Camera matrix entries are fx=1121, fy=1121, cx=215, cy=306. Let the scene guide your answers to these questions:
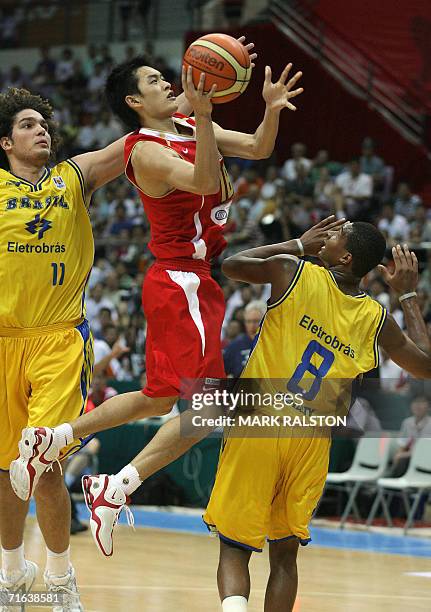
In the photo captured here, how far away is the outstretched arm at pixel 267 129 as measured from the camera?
6.14m

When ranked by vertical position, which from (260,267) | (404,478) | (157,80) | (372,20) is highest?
(157,80)

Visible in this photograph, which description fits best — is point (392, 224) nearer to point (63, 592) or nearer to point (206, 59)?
point (63, 592)

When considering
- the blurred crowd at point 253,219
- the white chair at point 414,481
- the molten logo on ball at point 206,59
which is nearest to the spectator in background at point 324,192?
the blurred crowd at point 253,219

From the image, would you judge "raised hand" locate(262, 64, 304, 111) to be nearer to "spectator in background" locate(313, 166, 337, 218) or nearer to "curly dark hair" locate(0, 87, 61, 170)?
"curly dark hair" locate(0, 87, 61, 170)

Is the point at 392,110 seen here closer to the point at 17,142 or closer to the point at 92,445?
the point at 92,445

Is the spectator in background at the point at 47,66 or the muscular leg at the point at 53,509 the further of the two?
the spectator in background at the point at 47,66

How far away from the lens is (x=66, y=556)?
22.7ft

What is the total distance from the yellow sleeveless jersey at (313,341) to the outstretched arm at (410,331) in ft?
0.34

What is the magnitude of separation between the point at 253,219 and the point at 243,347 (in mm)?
7623

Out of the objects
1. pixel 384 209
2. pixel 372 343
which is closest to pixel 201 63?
pixel 372 343

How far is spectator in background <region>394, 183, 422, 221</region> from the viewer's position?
1892cm

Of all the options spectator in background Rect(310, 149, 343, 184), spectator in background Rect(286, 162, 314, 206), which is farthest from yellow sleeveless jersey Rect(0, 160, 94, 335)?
spectator in background Rect(310, 149, 343, 184)

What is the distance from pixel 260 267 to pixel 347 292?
1.74 ft

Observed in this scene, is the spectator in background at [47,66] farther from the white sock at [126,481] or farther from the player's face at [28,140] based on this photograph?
the white sock at [126,481]
